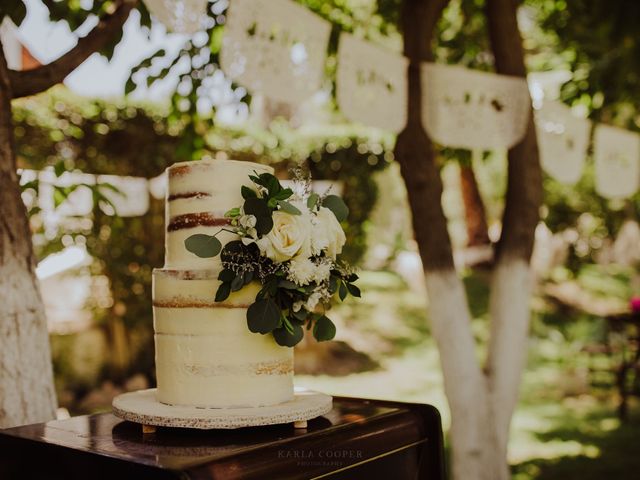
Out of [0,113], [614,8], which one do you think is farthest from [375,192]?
→ [0,113]

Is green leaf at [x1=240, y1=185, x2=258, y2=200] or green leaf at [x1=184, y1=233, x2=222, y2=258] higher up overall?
green leaf at [x1=240, y1=185, x2=258, y2=200]

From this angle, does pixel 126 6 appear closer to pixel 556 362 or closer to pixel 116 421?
pixel 116 421

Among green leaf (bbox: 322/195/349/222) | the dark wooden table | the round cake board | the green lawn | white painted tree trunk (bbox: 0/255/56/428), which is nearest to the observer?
the dark wooden table

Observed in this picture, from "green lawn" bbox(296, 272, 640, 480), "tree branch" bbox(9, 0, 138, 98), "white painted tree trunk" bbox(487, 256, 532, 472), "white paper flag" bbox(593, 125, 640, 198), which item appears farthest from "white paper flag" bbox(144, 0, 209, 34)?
"green lawn" bbox(296, 272, 640, 480)

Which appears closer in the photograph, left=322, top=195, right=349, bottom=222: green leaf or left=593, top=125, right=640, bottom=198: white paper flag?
left=322, top=195, right=349, bottom=222: green leaf

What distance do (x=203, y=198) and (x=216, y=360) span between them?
0.36 meters

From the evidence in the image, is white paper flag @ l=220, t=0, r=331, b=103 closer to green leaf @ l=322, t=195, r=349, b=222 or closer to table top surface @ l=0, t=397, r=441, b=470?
green leaf @ l=322, t=195, r=349, b=222

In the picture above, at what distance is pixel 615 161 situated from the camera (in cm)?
440

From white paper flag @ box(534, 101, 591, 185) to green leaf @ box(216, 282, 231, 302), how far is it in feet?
9.09

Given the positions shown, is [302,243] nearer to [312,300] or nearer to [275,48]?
[312,300]

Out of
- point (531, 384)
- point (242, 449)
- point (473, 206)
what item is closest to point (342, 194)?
point (531, 384)

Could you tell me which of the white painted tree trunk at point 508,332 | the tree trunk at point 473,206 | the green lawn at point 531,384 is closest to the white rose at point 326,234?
the white painted tree trunk at point 508,332

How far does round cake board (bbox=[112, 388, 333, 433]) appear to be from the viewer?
138 centimetres

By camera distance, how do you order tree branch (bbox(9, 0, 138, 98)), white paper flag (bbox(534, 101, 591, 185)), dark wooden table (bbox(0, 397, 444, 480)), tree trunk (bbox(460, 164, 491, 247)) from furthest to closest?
1. tree trunk (bbox(460, 164, 491, 247))
2. white paper flag (bbox(534, 101, 591, 185))
3. tree branch (bbox(9, 0, 138, 98))
4. dark wooden table (bbox(0, 397, 444, 480))
